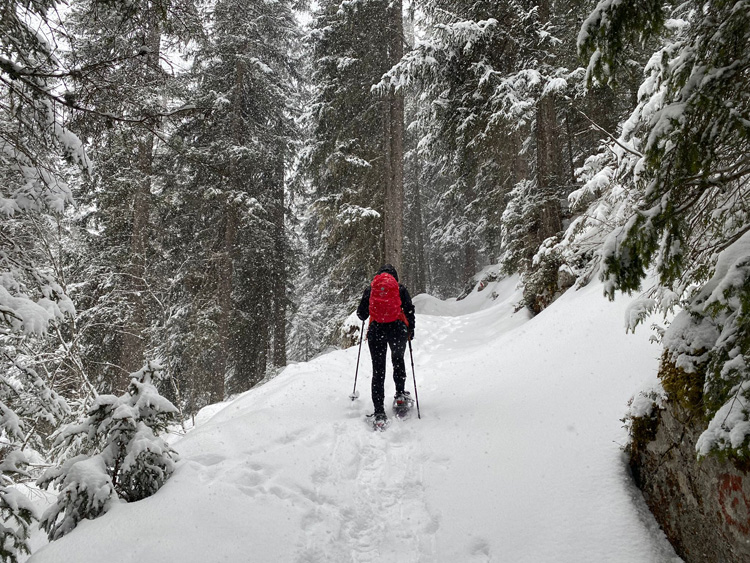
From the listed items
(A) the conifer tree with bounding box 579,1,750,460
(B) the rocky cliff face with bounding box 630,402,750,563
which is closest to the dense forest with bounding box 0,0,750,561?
(A) the conifer tree with bounding box 579,1,750,460

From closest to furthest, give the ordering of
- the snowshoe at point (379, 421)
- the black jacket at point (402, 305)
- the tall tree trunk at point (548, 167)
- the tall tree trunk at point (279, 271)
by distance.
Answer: the snowshoe at point (379, 421) → the black jacket at point (402, 305) → the tall tree trunk at point (548, 167) → the tall tree trunk at point (279, 271)

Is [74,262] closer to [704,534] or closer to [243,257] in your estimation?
[243,257]

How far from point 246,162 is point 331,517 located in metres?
13.4

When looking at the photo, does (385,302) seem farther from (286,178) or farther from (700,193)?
(286,178)

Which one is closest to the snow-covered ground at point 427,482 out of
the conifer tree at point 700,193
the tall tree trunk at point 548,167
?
the conifer tree at point 700,193

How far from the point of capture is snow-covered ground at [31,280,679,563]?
2.81m

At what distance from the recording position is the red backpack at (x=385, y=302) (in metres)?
5.63

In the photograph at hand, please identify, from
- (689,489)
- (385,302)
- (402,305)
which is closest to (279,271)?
→ (402,305)

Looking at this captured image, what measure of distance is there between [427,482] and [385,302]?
240 cm

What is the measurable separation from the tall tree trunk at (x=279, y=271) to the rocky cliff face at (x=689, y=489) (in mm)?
15267

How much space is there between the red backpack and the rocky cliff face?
3.10m

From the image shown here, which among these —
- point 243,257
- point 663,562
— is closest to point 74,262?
point 243,257

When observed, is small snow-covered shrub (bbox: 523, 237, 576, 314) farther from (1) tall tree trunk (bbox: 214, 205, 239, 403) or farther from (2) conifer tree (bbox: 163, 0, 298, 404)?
(1) tall tree trunk (bbox: 214, 205, 239, 403)

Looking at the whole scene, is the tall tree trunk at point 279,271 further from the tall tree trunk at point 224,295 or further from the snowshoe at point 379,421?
the snowshoe at point 379,421
